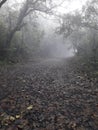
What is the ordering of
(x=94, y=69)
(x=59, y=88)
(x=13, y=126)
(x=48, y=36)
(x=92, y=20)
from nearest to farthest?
(x=13, y=126) < (x=59, y=88) < (x=94, y=69) < (x=92, y=20) < (x=48, y=36)

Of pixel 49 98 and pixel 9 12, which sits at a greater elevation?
pixel 9 12

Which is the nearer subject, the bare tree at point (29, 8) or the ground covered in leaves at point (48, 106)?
the ground covered in leaves at point (48, 106)

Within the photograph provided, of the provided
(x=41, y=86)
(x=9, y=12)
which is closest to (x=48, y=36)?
(x=9, y=12)

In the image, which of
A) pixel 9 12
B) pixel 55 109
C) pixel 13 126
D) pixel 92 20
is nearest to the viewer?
pixel 13 126

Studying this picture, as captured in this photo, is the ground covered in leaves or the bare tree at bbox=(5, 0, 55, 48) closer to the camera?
the ground covered in leaves

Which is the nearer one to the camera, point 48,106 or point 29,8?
point 48,106

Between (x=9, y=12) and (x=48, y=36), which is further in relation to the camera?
(x=48, y=36)

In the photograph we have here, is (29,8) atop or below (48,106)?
atop

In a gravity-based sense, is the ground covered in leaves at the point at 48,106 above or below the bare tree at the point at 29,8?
below

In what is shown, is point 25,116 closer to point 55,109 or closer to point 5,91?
point 55,109

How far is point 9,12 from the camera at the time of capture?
17922 mm

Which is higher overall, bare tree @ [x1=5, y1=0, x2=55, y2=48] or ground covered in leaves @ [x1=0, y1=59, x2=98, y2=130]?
bare tree @ [x1=5, y1=0, x2=55, y2=48]

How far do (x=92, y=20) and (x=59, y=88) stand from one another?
11186 mm

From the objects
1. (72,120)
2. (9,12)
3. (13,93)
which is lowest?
(72,120)
